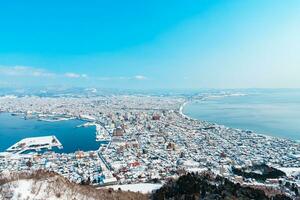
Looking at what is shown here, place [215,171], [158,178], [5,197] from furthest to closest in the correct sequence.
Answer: [215,171] < [158,178] < [5,197]

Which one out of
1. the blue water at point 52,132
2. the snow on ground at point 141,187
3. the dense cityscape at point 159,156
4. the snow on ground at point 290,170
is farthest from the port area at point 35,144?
the snow on ground at point 290,170

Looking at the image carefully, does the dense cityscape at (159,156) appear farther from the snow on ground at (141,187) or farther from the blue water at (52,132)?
the blue water at (52,132)

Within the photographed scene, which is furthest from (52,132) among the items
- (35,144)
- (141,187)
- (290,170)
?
(290,170)

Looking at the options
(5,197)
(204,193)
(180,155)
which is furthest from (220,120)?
(5,197)

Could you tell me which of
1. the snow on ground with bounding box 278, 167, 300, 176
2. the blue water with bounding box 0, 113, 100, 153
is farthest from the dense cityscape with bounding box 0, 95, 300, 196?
the blue water with bounding box 0, 113, 100, 153

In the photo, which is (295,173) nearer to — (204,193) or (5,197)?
(204,193)

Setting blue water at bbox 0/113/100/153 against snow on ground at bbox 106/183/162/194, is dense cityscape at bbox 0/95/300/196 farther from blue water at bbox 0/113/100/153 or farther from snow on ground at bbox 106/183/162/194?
blue water at bbox 0/113/100/153
